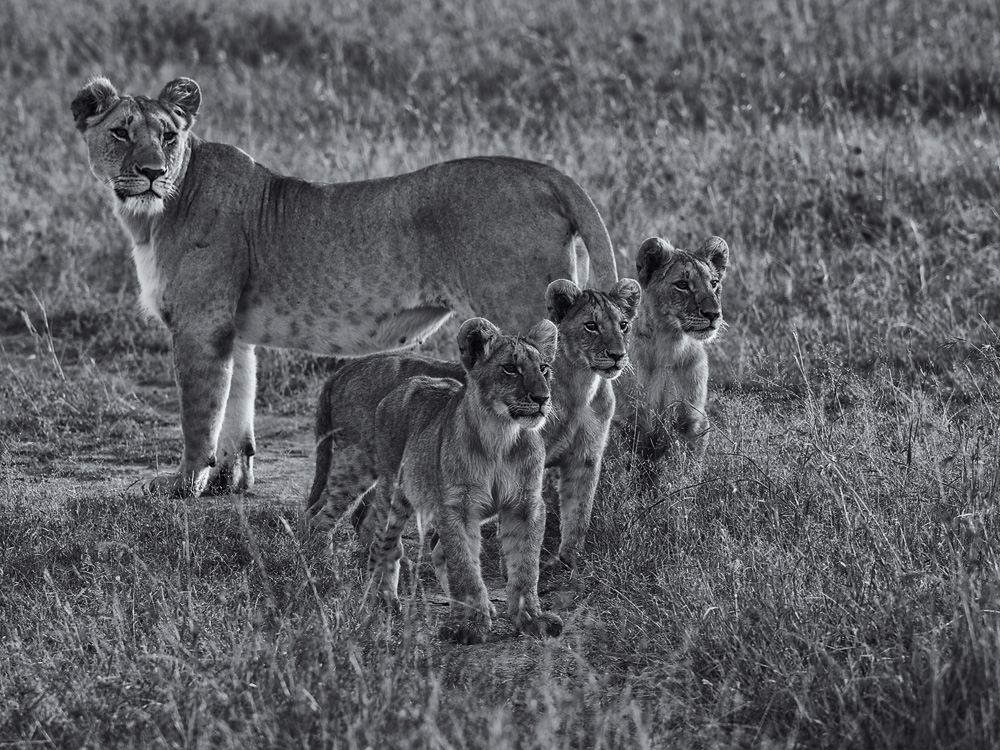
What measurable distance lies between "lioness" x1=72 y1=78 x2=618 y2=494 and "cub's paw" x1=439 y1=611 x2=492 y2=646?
1.85 metres

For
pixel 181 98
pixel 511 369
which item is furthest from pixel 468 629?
pixel 181 98

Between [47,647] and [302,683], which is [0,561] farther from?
[302,683]

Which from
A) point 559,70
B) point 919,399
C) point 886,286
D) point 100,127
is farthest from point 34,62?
point 919,399

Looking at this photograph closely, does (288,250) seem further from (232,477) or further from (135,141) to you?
(232,477)

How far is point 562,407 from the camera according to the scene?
5574mm

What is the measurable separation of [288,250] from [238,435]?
0.94 m

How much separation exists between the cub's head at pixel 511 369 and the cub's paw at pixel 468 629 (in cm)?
64

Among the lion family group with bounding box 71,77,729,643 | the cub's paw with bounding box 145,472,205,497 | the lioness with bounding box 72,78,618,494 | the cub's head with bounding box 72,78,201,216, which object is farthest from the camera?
the cub's head with bounding box 72,78,201,216

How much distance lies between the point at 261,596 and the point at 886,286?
15.2 feet

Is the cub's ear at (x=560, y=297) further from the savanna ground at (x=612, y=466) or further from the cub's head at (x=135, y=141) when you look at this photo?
the cub's head at (x=135, y=141)

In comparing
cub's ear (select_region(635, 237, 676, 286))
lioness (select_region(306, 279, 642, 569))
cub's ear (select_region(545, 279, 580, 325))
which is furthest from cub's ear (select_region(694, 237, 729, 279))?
cub's ear (select_region(545, 279, 580, 325))

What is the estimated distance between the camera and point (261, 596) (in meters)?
5.00

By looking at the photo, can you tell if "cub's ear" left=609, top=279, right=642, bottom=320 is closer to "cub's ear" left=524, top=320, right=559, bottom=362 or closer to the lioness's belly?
"cub's ear" left=524, top=320, right=559, bottom=362

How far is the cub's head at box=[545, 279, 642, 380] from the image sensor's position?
5.49 m
